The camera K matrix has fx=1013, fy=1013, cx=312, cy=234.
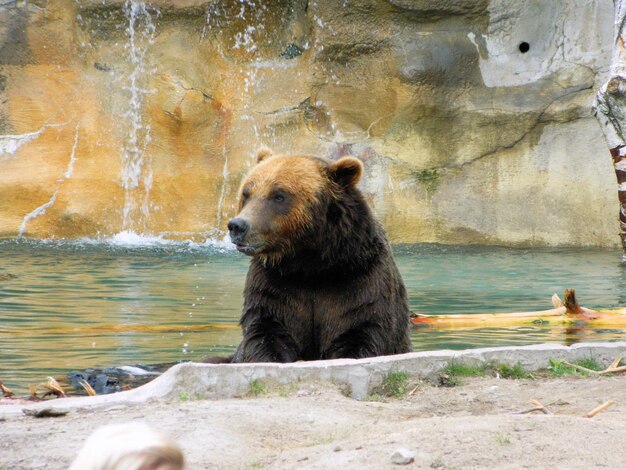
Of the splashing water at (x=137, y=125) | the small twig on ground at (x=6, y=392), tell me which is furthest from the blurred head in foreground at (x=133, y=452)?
the splashing water at (x=137, y=125)

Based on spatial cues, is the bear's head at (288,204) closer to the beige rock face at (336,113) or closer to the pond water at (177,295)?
the pond water at (177,295)

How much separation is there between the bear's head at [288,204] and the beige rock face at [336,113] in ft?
31.7

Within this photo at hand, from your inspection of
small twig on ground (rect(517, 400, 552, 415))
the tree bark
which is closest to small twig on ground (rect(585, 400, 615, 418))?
small twig on ground (rect(517, 400, 552, 415))

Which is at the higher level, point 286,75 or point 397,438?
point 286,75

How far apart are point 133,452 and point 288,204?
4.32 metres

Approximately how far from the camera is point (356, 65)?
15.8m

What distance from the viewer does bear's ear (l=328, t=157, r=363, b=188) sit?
19.5 feet

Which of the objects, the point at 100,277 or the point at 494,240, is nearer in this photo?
the point at 100,277

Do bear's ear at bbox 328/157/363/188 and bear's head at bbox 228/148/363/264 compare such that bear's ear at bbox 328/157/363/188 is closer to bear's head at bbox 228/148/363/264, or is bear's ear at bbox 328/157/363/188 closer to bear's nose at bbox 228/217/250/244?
bear's head at bbox 228/148/363/264

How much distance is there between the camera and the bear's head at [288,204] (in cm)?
570

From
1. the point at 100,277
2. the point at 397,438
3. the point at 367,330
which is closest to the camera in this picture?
the point at 397,438

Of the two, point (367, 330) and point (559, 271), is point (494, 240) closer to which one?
point (559, 271)

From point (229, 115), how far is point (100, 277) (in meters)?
4.90

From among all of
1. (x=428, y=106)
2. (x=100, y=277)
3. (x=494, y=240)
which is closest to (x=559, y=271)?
(x=494, y=240)
